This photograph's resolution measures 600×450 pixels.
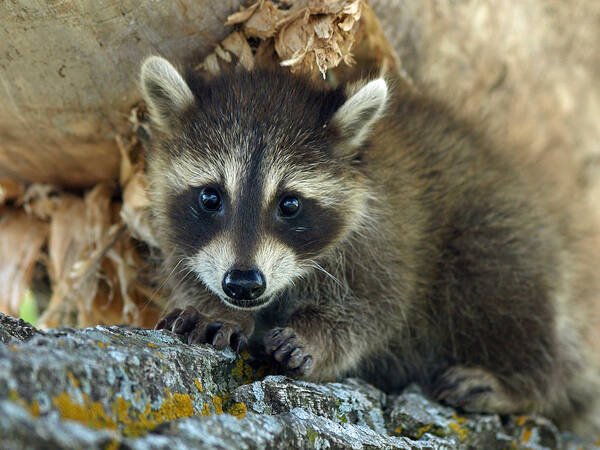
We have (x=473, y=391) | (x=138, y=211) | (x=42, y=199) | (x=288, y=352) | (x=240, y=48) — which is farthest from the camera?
(x=42, y=199)

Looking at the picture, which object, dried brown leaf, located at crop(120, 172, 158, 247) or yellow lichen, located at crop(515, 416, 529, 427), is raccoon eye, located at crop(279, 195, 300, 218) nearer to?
dried brown leaf, located at crop(120, 172, 158, 247)

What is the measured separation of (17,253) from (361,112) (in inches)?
→ 106

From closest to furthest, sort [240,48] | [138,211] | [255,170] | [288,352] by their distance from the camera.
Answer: [288,352]
[255,170]
[240,48]
[138,211]

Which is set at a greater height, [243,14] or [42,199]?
[243,14]

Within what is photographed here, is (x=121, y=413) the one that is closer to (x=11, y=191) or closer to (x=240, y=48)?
(x=240, y=48)

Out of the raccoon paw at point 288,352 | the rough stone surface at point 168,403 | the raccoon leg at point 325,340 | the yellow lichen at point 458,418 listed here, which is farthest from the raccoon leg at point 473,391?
the raccoon paw at point 288,352

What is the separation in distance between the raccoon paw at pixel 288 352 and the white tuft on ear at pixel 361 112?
120 cm

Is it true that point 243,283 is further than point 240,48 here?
No

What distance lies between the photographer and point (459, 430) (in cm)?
353

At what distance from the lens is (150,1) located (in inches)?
134

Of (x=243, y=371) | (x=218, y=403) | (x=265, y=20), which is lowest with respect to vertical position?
(x=218, y=403)

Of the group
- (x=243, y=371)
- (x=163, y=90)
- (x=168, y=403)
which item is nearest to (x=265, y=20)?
(x=163, y=90)

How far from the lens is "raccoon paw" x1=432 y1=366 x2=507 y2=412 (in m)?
3.93

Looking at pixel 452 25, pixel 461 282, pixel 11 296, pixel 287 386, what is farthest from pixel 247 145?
pixel 452 25
